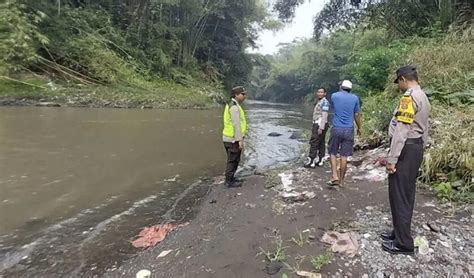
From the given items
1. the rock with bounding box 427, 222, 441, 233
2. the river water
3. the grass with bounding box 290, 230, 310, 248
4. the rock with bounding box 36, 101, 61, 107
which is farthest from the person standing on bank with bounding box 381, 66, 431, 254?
the rock with bounding box 36, 101, 61, 107

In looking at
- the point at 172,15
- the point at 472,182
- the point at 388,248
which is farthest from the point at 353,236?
the point at 172,15

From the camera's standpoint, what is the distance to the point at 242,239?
4.39 meters

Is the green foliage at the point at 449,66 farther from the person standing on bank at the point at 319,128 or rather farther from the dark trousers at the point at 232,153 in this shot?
the dark trousers at the point at 232,153

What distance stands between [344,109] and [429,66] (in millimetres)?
4470

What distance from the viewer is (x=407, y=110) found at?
3.63m

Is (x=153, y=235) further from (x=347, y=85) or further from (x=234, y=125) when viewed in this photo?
(x=347, y=85)

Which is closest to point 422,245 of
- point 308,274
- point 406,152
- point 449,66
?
point 406,152

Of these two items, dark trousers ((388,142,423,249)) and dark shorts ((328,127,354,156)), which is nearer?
dark trousers ((388,142,423,249))

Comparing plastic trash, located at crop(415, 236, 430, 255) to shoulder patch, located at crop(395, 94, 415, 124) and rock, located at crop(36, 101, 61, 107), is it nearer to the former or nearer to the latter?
shoulder patch, located at crop(395, 94, 415, 124)

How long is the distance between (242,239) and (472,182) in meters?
3.18

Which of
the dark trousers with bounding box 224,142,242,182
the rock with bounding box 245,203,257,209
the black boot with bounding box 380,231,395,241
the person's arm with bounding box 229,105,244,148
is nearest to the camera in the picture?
the black boot with bounding box 380,231,395,241

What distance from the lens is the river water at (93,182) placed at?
4570mm

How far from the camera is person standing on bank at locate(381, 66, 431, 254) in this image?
12.0ft

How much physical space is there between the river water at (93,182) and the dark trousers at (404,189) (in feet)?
9.78
